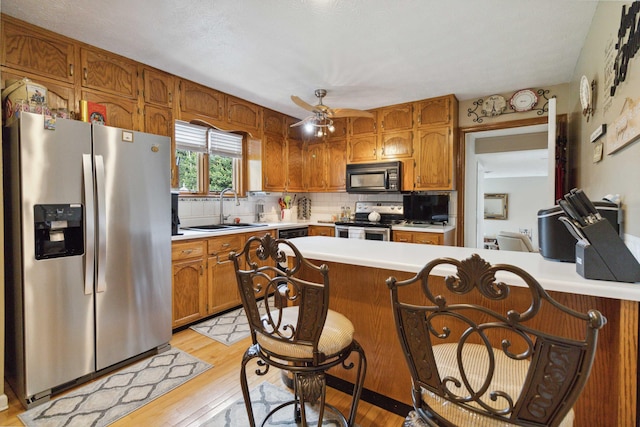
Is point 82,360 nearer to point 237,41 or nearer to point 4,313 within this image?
point 4,313

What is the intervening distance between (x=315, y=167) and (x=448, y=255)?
131 inches

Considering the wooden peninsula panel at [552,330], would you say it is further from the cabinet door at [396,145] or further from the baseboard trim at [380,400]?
the cabinet door at [396,145]

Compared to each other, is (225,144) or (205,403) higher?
(225,144)

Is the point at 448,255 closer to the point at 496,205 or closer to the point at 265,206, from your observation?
the point at 265,206

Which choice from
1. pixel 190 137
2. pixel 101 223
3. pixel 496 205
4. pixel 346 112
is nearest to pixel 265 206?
pixel 190 137

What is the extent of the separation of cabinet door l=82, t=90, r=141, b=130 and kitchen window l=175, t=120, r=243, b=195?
0.53 meters

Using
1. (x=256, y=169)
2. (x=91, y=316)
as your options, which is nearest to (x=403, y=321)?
(x=91, y=316)

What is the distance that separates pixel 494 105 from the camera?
3.56 metres

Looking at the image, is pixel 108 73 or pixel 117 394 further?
pixel 108 73

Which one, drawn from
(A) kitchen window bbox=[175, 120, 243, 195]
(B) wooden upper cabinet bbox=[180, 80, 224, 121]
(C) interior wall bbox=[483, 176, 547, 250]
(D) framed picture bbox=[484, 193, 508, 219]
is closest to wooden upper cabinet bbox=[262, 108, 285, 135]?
(A) kitchen window bbox=[175, 120, 243, 195]

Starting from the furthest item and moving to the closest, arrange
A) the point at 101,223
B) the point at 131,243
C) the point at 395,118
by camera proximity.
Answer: the point at 395,118 < the point at 131,243 < the point at 101,223

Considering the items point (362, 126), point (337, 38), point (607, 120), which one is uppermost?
point (337, 38)

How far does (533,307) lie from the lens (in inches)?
28.4

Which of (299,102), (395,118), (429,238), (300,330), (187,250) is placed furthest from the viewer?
(395,118)
